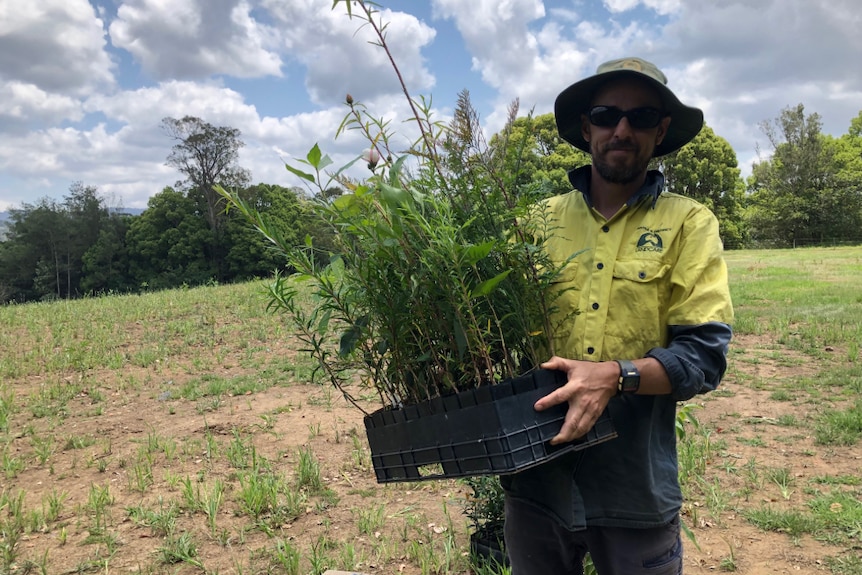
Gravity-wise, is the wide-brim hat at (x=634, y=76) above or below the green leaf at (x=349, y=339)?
above

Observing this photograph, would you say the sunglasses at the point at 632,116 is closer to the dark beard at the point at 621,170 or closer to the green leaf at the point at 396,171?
the dark beard at the point at 621,170

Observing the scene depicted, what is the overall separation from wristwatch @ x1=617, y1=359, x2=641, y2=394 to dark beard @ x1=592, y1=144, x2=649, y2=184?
25.9 inches

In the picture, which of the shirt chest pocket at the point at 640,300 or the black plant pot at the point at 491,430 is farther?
the shirt chest pocket at the point at 640,300

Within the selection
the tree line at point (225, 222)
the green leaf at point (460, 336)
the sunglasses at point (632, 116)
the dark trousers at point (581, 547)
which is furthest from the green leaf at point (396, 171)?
the tree line at point (225, 222)

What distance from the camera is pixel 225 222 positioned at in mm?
35750

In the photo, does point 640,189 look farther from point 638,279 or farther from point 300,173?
point 300,173

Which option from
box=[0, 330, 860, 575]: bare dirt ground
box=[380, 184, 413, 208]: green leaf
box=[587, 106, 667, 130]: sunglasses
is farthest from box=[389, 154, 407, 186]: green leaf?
box=[0, 330, 860, 575]: bare dirt ground

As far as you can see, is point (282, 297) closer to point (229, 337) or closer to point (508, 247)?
point (508, 247)

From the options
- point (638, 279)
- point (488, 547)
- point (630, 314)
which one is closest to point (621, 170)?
point (638, 279)

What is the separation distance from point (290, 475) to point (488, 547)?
200 cm

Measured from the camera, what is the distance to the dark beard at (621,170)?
1857mm

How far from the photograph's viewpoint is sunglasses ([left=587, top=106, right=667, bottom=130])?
6.02 feet

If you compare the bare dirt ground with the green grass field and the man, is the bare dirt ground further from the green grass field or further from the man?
the man

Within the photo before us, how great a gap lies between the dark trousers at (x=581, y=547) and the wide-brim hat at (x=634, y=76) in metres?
1.29
